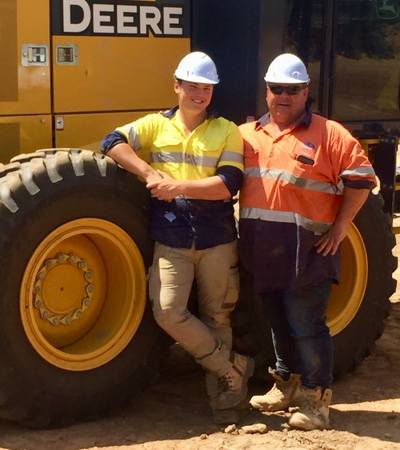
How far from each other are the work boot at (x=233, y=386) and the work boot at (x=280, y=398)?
11cm

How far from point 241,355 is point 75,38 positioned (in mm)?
1947

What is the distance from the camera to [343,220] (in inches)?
197

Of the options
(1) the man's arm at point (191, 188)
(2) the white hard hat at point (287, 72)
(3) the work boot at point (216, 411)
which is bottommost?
(3) the work boot at point (216, 411)

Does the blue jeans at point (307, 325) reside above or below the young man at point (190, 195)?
below

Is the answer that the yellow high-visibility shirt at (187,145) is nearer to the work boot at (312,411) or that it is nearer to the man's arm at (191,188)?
the man's arm at (191,188)

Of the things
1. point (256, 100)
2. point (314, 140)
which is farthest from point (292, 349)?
point (256, 100)

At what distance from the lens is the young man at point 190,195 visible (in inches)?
195

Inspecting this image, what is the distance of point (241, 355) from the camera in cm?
539

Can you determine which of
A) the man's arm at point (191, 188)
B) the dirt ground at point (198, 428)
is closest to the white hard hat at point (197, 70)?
the man's arm at point (191, 188)

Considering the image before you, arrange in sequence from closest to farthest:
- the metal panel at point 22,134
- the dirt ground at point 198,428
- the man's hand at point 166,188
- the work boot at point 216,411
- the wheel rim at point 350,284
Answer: the man's hand at point 166,188 → the dirt ground at point 198,428 → the work boot at point 216,411 → the metal panel at point 22,134 → the wheel rim at point 350,284

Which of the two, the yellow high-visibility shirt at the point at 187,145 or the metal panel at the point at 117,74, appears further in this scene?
the metal panel at the point at 117,74

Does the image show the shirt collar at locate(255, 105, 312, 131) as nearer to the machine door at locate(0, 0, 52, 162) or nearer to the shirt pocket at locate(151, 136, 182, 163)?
the shirt pocket at locate(151, 136, 182, 163)

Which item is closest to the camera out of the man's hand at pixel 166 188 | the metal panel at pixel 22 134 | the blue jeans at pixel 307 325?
the man's hand at pixel 166 188

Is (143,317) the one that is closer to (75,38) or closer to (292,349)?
(292,349)
